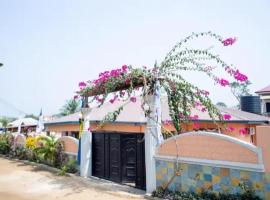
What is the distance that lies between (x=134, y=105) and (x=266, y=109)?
17101 millimetres

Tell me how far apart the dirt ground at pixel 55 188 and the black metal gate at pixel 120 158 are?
0.36 meters

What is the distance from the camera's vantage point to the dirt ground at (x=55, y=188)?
8.47 meters

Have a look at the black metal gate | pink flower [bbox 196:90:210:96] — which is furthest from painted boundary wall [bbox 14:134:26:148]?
pink flower [bbox 196:90:210:96]

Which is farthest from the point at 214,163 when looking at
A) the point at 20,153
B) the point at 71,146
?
the point at 20,153

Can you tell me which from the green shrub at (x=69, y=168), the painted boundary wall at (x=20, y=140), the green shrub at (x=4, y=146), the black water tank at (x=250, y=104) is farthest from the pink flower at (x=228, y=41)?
the green shrub at (x=4, y=146)

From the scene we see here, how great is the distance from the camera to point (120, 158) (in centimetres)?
1001

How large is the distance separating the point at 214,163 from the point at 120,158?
4161 millimetres

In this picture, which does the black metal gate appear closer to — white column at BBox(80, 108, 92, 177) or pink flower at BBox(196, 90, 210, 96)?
white column at BBox(80, 108, 92, 177)

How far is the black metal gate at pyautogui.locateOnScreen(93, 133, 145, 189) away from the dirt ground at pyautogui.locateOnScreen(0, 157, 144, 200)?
1.17 feet

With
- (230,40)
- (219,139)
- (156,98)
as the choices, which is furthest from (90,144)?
(230,40)

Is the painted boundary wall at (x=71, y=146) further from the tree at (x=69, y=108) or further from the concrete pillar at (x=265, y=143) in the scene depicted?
the tree at (x=69, y=108)

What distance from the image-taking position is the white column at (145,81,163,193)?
845 cm

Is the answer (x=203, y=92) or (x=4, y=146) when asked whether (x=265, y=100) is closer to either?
(x=203, y=92)

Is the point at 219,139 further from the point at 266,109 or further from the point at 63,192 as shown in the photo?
the point at 266,109
